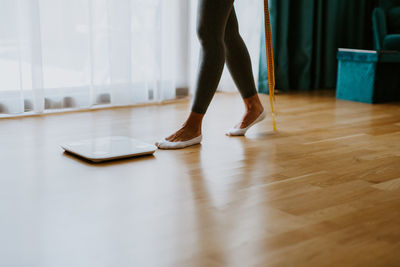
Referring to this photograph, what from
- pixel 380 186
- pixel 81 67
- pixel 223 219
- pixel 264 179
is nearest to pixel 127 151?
pixel 264 179

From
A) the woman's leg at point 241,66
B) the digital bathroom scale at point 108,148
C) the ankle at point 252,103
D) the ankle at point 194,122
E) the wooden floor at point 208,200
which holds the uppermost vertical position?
the woman's leg at point 241,66

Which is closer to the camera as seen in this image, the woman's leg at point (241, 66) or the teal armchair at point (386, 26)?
the woman's leg at point (241, 66)

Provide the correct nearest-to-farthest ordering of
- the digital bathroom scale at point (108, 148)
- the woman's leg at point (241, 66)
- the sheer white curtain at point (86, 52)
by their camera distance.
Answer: the digital bathroom scale at point (108, 148) < the woman's leg at point (241, 66) < the sheer white curtain at point (86, 52)

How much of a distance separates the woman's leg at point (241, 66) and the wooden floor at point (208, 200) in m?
0.10

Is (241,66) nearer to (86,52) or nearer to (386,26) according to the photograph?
(86,52)

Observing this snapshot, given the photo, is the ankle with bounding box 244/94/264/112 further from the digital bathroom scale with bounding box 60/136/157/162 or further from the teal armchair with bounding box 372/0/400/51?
the teal armchair with bounding box 372/0/400/51

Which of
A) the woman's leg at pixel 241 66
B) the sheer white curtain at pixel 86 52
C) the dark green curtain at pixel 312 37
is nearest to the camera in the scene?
the woman's leg at pixel 241 66

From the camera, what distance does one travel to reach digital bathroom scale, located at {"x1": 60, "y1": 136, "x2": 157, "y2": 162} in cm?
151

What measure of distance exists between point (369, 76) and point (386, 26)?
910mm

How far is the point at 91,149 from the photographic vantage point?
5.19 feet

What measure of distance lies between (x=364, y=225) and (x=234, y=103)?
1.70 m

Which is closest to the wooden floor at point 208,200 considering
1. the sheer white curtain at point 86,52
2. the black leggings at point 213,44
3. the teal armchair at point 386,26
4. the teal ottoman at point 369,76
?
the black leggings at point 213,44

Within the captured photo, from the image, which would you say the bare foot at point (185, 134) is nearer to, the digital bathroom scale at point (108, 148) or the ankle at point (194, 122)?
the ankle at point (194, 122)

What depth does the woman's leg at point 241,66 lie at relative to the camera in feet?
6.03
